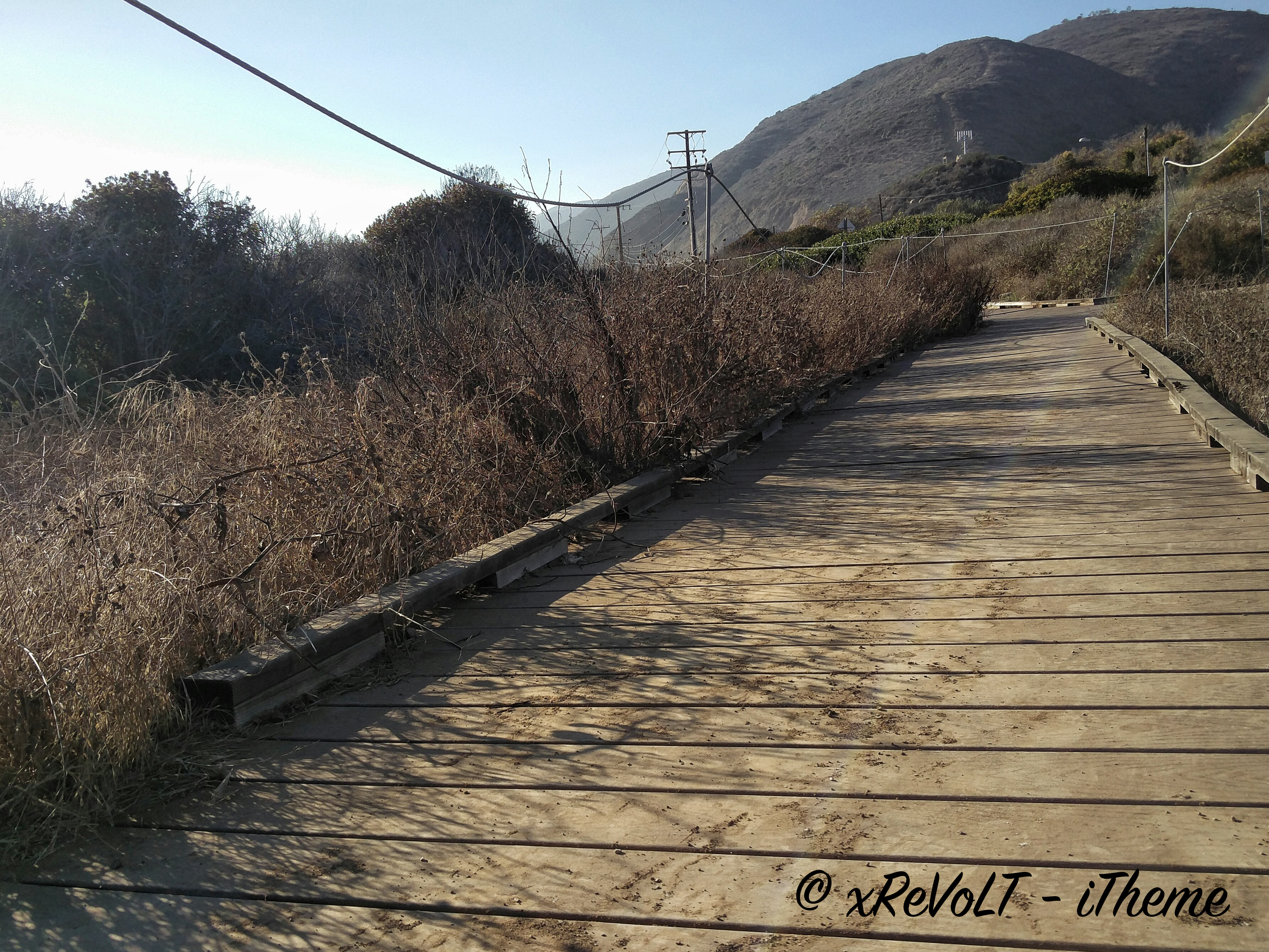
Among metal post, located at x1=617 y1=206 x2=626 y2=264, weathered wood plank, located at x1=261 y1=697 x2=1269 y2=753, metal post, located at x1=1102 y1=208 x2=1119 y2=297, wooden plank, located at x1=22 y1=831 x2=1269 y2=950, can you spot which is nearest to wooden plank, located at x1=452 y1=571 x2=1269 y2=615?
weathered wood plank, located at x1=261 y1=697 x2=1269 y2=753

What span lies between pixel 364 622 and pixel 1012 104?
302 feet

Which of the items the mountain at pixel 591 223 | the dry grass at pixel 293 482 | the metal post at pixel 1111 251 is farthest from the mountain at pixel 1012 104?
the dry grass at pixel 293 482

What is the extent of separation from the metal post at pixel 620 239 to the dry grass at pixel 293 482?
22 centimetres

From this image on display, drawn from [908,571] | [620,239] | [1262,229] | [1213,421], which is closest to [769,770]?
[908,571]

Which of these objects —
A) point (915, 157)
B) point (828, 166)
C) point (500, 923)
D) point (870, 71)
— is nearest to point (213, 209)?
point (500, 923)

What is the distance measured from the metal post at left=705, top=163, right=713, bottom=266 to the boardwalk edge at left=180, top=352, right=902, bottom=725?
226cm

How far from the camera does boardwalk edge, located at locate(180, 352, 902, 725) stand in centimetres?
272

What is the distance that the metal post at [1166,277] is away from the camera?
991cm

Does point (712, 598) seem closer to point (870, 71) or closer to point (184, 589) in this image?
point (184, 589)

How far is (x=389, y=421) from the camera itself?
4.70m

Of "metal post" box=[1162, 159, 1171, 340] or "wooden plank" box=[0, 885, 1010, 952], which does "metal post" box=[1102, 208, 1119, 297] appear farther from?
"wooden plank" box=[0, 885, 1010, 952]

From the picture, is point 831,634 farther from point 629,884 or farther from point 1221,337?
point 1221,337

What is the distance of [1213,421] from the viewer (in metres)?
5.49

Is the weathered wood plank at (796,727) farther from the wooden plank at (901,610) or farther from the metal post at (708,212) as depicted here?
the metal post at (708,212)
